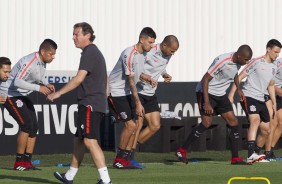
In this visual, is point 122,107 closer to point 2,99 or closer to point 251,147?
point 2,99

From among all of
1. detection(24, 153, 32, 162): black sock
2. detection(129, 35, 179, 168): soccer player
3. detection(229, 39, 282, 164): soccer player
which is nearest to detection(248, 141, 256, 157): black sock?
detection(229, 39, 282, 164): soccer player

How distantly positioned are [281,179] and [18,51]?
45.5ft

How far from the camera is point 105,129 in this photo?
25.6 m

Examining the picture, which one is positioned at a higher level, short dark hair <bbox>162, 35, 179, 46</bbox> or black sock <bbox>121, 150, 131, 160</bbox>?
short dark hair <bbox>162, 35, 179, 46</bbox>

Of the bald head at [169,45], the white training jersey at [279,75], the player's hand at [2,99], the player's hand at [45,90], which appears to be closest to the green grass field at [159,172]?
the player's hand at [2,99]

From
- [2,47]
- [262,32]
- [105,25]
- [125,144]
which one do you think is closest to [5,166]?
[125,144]

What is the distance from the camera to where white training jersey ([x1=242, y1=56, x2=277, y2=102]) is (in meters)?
23.0

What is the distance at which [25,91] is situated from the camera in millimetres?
21031

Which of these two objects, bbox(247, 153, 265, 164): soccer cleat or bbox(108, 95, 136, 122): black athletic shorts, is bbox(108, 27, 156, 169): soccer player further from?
bbox(247, 153, 265, 164): soccer cleat

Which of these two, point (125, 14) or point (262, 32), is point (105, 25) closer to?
point (125, 14)

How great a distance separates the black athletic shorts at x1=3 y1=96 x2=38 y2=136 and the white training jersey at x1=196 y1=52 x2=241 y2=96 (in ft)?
10.5

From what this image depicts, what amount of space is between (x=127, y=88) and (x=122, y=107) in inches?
13.5

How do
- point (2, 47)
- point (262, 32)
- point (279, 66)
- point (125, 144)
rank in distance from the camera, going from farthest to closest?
point (262, 32)
point (2, 47)
point (279, 66)
point (125, 144)

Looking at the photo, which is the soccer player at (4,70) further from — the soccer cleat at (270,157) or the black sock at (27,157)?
the soccer cleat at (270,157)
